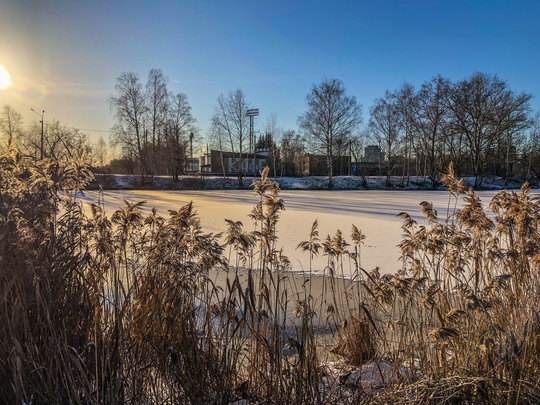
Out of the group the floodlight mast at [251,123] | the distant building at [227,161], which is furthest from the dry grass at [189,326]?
the floodlight mast at [251,123]

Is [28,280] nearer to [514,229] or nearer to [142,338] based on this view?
[142,338]

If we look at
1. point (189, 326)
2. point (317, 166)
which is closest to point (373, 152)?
point (317, 166)

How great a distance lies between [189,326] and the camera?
2.04 m

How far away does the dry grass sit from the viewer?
1.69 m

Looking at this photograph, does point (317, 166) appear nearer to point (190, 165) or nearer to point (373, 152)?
point (373, 152)

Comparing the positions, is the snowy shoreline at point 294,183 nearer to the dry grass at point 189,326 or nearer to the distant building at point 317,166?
the distant building at point 317,166

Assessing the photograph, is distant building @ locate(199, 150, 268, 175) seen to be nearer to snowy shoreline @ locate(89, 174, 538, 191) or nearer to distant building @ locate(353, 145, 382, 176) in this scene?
snowy shoreline @ locate(89, 174, 538, 191)

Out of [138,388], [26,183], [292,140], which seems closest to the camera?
[138,388]

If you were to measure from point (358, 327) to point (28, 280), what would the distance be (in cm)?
223

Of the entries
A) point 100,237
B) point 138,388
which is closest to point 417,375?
point 138,388

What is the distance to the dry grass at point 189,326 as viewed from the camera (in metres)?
1.69

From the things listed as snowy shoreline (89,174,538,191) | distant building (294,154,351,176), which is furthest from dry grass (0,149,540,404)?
distant building (294,154,351,176)

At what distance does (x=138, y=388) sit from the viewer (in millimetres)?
1822

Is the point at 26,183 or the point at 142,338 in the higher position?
the point at 26,183
